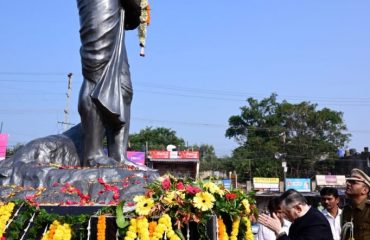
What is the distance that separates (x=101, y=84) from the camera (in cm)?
680

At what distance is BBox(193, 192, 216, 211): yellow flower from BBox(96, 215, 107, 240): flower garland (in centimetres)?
78

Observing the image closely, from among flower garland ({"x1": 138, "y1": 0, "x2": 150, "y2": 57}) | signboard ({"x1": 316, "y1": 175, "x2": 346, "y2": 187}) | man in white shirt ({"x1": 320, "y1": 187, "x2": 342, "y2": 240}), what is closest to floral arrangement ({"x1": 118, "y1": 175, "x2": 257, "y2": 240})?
man in white shirt ({"x1": 320, "y1": 187, "x2": 342, "y2": 240})

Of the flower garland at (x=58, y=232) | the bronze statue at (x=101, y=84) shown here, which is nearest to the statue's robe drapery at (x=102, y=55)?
the bronze statue at (x=101, y=84)

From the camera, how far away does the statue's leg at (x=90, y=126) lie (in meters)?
6.76

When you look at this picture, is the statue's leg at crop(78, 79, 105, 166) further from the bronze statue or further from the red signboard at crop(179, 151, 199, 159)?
the red signboard at crop(179, 151, 199, 159)

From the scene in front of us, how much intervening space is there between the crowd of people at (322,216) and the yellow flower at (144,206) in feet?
3.07

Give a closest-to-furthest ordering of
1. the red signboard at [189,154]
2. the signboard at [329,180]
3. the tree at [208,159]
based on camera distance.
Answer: the signboard at [329,180] < the red signboard at [189,154] < the tree at [208,159]

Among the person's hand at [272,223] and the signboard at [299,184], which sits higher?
the person's hand at [272,223]

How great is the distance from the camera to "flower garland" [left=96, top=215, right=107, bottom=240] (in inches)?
143

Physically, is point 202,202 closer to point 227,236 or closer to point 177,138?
point 227,236

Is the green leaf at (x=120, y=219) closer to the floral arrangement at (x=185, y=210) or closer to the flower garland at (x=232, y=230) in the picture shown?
the floral arrangement at (x=185, y=210)

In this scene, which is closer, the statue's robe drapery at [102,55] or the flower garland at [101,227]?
the flower garland at [101,227]

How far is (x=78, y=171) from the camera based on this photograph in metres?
6.12

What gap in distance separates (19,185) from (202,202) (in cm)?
332
